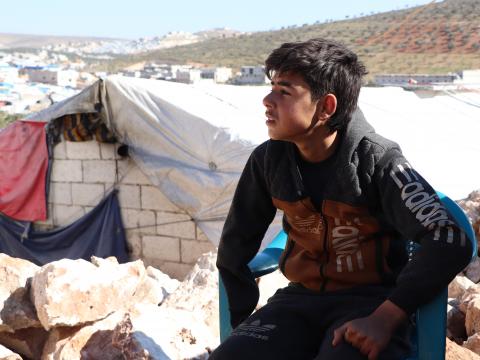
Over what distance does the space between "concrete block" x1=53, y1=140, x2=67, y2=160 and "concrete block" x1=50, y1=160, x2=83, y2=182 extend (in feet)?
0.16

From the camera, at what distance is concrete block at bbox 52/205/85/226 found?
8.03 metres

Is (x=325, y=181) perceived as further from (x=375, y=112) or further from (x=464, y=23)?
(x=464, y=23)

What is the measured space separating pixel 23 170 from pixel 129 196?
1472 mm

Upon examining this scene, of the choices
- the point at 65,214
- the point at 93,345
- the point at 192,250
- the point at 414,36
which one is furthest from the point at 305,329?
the point at 414,36

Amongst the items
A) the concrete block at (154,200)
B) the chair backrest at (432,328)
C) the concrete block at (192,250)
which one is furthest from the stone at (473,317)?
the concrete block at (154,200)

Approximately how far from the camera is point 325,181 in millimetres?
1875

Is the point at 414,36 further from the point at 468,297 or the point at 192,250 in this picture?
the point at 468,297

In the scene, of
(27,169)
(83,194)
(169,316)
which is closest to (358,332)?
(169,316)

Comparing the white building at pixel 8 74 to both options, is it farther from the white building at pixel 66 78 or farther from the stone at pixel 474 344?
the stone at pixel 474 344

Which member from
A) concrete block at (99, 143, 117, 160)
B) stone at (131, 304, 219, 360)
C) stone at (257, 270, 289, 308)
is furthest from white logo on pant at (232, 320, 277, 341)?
concrete block at (99, 143, 117, 160)

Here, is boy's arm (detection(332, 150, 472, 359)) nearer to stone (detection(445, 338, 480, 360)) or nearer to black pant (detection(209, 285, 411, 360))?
black pant (detection(209, 285, 411, 360))

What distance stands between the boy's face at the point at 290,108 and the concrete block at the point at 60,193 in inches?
255

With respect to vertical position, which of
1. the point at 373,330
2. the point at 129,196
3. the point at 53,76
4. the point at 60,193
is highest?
the point at 373,330

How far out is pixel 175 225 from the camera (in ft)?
24.2
